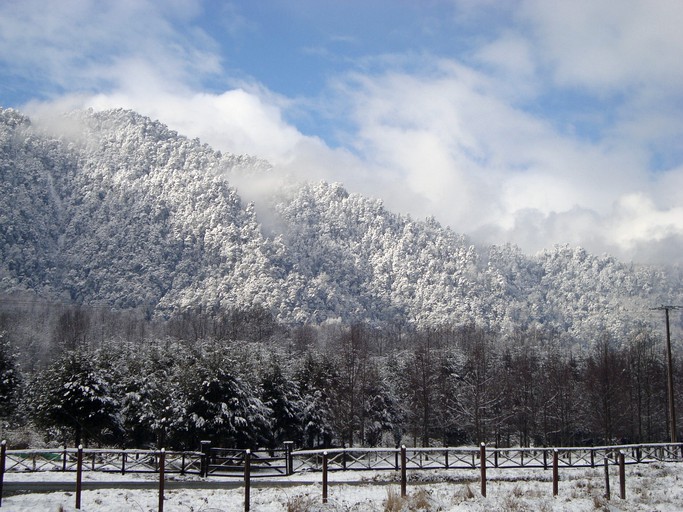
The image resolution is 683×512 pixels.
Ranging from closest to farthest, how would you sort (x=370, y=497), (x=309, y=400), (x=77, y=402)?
(x=370, y=497) < (x=77, y=402) < (x=309, y=400)

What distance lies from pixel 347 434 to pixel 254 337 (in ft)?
235

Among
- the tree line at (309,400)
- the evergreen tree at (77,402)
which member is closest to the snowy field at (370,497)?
the tree line at (309,400)

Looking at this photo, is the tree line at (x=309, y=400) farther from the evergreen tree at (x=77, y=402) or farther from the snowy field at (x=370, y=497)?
the snowy field at (x=370, y=497)

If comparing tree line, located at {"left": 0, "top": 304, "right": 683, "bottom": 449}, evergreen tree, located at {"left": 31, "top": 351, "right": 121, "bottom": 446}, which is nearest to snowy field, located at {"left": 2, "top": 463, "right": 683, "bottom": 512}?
tree line, located at {"left": 0, "top": 304, "right": 683, "bottom": 449}

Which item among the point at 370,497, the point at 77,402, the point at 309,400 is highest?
the point at 77,402

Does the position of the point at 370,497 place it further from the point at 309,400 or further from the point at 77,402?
the point at 309,400

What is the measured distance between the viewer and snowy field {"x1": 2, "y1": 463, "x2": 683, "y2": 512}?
56.4 ft

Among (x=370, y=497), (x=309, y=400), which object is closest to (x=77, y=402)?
(x=309, y=400)

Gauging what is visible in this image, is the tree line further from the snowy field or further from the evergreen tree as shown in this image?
the snowy field

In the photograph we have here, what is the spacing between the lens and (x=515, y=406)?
6153cm

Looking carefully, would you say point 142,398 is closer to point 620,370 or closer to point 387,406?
point 387,406

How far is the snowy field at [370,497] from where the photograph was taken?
56.4 ft

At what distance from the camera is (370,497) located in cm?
1912

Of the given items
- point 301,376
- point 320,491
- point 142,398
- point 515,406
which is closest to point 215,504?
point 320,491
